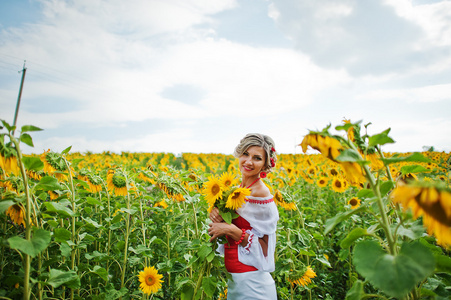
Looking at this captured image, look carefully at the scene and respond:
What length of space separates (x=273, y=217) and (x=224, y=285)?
36.3 inches

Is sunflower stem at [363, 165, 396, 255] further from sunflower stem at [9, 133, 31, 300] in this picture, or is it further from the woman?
sunflower stem at [9, 133, 31, 300]

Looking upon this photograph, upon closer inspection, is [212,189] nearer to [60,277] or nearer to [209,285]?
[209,285]

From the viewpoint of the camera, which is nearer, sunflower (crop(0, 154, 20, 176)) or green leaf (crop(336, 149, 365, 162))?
green leaf (crop(336, 149, 365, 162))

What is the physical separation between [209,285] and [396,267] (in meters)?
1.21

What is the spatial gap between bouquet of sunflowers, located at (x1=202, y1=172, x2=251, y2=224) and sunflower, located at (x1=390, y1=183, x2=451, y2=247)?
41.2 inches

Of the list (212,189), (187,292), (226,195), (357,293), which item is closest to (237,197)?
(226,195)

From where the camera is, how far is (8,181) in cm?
187

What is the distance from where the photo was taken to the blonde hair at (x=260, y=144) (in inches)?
90.2

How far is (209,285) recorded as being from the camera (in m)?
1.73

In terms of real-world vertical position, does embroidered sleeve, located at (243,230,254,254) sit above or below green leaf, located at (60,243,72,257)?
above

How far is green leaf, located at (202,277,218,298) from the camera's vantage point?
5.59 ft

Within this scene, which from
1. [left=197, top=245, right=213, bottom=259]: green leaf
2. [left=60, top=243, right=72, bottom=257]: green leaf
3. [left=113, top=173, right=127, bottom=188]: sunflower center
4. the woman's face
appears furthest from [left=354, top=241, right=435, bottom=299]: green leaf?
[left=113, top=173, right=127, bottom=188]: sunflower center

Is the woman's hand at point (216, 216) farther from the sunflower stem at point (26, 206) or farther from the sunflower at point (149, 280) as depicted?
the sunflower stem at point (26, 206)

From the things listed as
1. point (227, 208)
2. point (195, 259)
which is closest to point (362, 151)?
point (227, 208)
